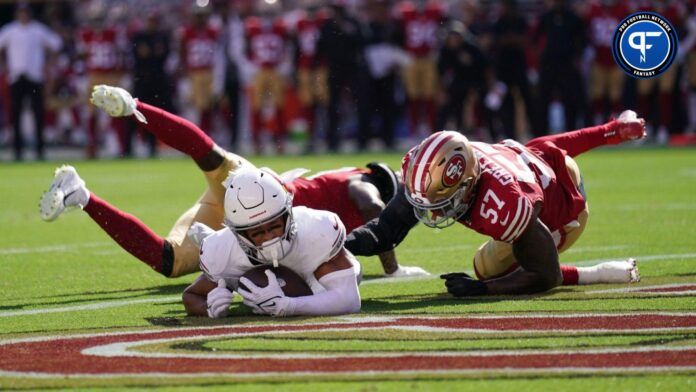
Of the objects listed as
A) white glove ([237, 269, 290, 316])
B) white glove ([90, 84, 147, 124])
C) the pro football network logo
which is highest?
the pro football network logo

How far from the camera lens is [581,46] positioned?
17.8m

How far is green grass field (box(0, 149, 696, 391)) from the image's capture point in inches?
169

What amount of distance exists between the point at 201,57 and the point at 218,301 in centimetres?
1396

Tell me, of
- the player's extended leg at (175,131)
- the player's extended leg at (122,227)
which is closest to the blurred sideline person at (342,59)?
the player's extended leg at (175,131)

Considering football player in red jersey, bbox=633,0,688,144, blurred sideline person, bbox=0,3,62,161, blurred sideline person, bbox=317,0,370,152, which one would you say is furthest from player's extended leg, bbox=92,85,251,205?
blurred sideline person, bbox=0,3,62,161

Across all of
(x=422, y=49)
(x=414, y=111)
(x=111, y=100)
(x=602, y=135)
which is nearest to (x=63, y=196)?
(x=111, y=100)

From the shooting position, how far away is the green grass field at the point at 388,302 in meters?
4.30

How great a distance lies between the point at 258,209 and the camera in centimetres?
545

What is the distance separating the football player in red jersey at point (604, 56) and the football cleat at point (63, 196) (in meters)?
12.5

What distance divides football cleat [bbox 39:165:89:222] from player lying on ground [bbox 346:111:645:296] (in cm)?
145

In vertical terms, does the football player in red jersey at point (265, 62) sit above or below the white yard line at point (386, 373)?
above

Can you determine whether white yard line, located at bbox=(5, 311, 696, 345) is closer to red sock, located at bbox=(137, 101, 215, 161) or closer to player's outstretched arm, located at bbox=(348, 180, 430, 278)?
player's outstretched arm, located at bbox=(348, 180, 430, 278)

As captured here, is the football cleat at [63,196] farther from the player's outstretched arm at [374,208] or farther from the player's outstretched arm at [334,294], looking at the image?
the player's outstretched arm at [334,294]

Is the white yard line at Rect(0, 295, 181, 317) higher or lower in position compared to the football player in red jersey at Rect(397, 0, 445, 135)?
lower
